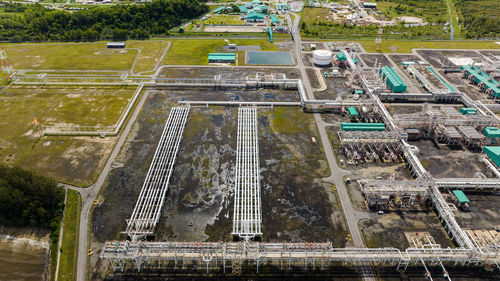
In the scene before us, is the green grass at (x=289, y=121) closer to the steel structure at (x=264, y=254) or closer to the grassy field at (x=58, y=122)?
the steel structure at (x=264, y=254)

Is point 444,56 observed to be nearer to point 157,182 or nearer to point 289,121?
point 289,121

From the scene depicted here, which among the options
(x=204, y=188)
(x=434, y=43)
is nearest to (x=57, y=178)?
(x=204, y=188)

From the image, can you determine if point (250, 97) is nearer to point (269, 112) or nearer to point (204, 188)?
point (269, 112)

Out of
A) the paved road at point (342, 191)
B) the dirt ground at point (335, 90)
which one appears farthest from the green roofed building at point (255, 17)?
the paved road at point (342, 191)

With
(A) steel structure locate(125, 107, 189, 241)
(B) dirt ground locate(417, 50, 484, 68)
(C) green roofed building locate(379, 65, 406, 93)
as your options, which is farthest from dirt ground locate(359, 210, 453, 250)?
(B) dirt ground locate(417, 50, 484, 68)

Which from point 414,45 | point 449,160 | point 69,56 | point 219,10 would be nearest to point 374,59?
point 414,45

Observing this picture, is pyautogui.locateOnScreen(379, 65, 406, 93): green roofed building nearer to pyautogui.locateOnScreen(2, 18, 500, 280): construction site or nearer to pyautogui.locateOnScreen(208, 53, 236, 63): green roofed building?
pyautogui.locateOnScreen(2, 18, 500, 280): construction site
